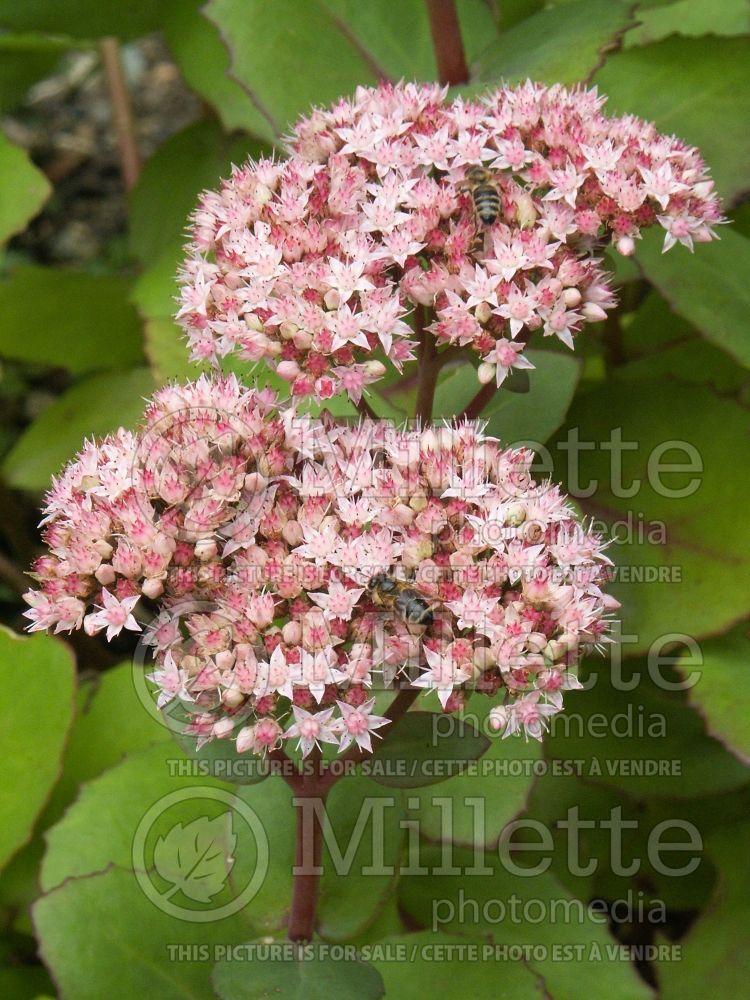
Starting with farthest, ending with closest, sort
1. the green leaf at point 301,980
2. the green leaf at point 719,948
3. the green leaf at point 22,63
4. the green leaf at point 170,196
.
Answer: the green leaf at point 22,63 → the green leaf at point 170,196 → the green leaf at point 719,948 → the green leaf at point 301,980

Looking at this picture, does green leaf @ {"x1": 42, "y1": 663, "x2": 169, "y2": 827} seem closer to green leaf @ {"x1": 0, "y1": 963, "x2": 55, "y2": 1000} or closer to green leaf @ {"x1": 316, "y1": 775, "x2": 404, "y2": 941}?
green leaf @ {"x1": 0, "y1": 963, "x2": 55, "y2": 1000}

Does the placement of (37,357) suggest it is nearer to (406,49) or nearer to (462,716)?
(406,49)

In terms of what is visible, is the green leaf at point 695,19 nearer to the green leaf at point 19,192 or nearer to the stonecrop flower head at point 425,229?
the stonecrop flower head at point 425,229

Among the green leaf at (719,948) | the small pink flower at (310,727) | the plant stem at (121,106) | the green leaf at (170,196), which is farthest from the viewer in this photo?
the plant stem at (121,106)

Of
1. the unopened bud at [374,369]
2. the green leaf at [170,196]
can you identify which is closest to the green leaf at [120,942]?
the unopened bud at [374,369]

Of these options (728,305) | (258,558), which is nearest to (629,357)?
(728,305)

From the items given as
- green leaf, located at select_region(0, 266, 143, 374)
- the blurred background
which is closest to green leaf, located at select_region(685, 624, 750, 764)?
the blurred background
